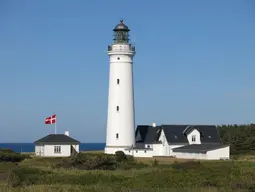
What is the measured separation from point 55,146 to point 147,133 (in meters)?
11.7

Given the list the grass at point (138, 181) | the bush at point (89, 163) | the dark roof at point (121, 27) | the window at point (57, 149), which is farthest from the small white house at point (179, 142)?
the grass at point (138, 181)

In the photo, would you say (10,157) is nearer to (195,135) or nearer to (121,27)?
(121,27)

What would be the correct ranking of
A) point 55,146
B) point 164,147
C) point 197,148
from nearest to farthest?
1. point 55,146
2. point 197,148
3. point 164,147

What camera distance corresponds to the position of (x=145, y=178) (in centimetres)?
3284

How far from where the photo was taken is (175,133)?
208ft

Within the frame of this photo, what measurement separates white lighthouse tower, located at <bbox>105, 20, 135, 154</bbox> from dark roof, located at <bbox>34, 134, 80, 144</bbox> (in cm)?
365

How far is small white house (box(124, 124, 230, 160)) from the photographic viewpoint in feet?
190

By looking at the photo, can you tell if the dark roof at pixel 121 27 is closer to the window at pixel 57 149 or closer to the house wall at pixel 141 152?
the house wall at pixel 141 152

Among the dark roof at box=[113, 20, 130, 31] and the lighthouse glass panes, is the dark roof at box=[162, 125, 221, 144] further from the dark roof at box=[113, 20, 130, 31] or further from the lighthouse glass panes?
the dark roof at box=[113, 20, 130, 31]

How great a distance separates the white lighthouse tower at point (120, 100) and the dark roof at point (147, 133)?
258 inches

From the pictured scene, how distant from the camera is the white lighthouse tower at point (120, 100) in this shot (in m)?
56.4

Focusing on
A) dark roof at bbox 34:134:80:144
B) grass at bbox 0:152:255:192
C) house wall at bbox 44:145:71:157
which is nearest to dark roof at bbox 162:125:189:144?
dark roof at bbox 34:134:80:144

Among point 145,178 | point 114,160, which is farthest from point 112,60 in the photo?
point 145,178

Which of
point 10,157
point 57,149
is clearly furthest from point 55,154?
A: point 10,157
